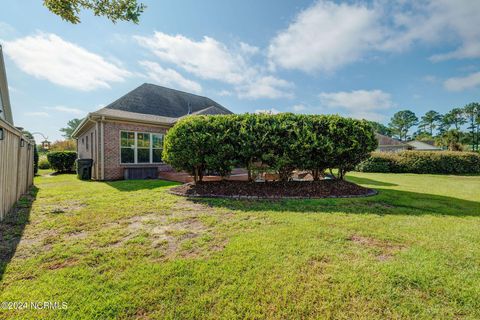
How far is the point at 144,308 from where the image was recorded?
1862 mm

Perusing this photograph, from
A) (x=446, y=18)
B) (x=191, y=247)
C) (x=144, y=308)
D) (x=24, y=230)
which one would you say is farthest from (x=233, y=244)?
(x=446, y=18)

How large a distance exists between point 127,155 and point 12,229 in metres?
8.17

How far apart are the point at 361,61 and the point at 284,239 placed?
14.4 m

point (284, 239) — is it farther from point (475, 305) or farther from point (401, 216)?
point (401, 216)

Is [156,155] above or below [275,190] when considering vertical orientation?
above

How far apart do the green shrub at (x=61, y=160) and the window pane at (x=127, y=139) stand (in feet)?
28.1

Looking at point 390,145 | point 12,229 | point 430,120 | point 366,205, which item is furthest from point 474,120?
point 12,229

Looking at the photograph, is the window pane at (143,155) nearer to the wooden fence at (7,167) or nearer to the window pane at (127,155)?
the window pane at (127,155)

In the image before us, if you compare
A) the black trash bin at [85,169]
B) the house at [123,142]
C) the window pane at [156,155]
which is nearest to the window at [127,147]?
the house at [123,142]

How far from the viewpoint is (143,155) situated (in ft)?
39.3

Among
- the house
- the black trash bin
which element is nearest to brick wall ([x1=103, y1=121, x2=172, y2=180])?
the house

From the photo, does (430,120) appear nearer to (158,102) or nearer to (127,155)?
(158,102)

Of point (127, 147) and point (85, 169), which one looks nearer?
point (127, 147)

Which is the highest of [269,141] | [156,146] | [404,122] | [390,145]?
[404,122]
